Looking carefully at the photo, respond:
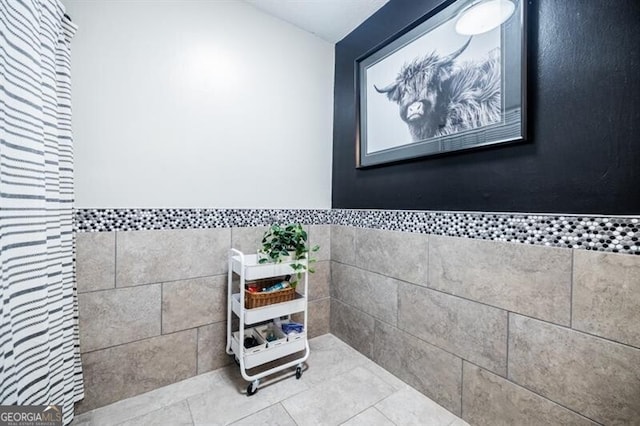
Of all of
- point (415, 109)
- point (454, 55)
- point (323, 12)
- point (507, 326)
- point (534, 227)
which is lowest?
point (507, 326)

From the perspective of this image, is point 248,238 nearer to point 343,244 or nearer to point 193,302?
point 193,302

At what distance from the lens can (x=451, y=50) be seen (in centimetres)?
124

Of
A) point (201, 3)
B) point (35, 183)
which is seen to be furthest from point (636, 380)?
point (201, 3)

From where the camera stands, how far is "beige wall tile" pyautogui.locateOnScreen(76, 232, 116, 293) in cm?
119

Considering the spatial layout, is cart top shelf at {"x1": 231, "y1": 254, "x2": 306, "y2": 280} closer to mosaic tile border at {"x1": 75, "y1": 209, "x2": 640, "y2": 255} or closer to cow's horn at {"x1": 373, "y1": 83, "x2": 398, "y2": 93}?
mosaic tile border at {"x1": 75, "y1": 209, "x2": 640, "y2": 255}

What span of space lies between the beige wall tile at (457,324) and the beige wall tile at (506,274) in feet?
0.17

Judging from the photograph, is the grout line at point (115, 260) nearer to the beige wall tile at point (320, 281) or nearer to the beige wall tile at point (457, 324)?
the beige wall tile at point (320, 281)

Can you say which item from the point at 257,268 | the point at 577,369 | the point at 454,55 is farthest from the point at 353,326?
the point at 454,55

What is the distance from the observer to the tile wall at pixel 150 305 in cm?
122

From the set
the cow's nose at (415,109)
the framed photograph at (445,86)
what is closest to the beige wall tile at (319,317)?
the framed photograph at (445,86)

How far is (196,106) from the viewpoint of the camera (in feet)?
4.80

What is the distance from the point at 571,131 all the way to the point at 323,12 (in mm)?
1515

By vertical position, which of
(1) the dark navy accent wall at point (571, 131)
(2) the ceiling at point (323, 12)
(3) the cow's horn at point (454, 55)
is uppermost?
(2) the ceiling at point (323, 12)

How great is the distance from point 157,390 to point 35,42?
155 centimetres
